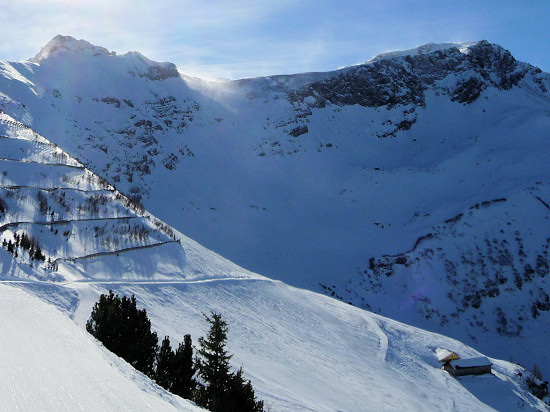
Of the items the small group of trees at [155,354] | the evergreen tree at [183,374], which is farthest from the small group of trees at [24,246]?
the evergreen tree at [183,374]

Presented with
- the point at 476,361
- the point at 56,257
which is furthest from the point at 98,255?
the point at 476,361

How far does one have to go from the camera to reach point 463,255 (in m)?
53.8

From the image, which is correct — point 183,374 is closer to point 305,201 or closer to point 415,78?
point 305,201

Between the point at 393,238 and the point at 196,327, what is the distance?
4259 cm

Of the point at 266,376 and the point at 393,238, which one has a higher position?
the point at 393,238

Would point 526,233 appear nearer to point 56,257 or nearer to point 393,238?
point 393,238

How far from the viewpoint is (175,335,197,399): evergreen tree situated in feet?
39.9

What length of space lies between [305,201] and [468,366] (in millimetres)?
38618

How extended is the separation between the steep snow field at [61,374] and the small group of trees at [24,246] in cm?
1024

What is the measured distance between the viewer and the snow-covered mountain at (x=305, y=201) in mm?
→ 24750

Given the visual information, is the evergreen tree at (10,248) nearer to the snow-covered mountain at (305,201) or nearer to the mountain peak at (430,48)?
the snow-covered mountain at (305,201)

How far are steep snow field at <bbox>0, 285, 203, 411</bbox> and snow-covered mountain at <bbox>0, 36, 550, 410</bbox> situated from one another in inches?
251

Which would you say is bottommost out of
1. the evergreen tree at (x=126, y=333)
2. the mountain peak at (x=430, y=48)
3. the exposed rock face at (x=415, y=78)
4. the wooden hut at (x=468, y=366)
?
the wooden hut at (x=468, y=366)

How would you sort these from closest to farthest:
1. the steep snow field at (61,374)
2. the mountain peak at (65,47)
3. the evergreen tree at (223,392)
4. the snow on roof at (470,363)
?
the steep snow field at (61,374) → the evergreen tree at (223,392) → the snow on roof at (470,363) → the mountain peak at (65,47)
